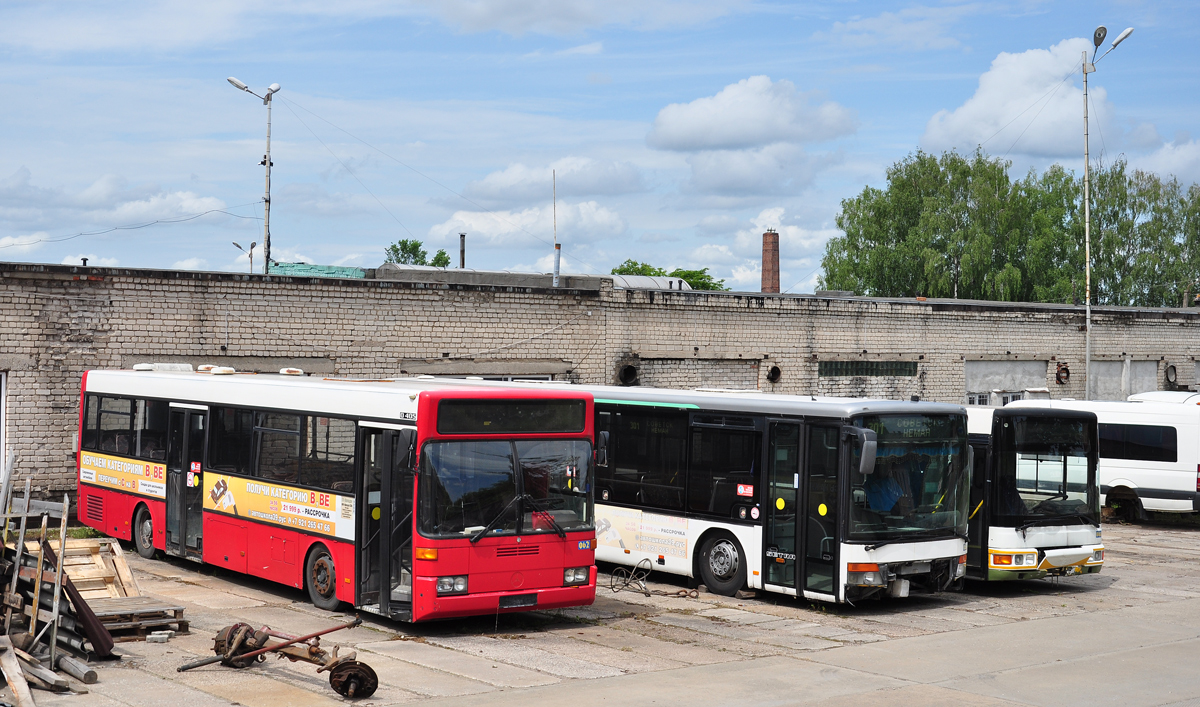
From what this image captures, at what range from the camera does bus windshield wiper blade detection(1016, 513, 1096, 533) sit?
48.5 ft

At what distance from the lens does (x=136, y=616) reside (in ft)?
36.8

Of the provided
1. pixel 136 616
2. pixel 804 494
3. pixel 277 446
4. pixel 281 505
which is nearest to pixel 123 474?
pixel 277 446

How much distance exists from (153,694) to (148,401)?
A: 8001 millimetres

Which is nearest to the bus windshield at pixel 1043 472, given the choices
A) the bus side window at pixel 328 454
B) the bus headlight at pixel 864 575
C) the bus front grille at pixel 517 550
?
the bus headlight at pixel 864 575

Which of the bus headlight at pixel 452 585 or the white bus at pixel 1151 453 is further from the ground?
the white bus at pixel 1151 453

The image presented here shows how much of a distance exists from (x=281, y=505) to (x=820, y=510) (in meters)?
5.98

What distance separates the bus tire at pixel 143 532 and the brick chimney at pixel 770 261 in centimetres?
3158

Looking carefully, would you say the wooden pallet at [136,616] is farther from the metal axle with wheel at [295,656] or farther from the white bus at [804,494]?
the white bus at [804,494]

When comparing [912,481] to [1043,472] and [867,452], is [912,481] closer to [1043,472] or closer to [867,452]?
[867,452]

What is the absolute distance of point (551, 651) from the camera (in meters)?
11.2

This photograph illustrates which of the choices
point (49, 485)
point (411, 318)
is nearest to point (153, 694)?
point (49, 485)

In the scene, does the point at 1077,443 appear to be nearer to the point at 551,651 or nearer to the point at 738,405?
the point at 738,405

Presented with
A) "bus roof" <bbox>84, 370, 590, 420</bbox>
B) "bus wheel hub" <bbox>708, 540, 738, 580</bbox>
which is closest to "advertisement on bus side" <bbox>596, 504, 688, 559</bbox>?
"bus wheel hub" <bbox>708, 540, 738, 580</bbox>

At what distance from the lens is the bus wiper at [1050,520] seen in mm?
14758
